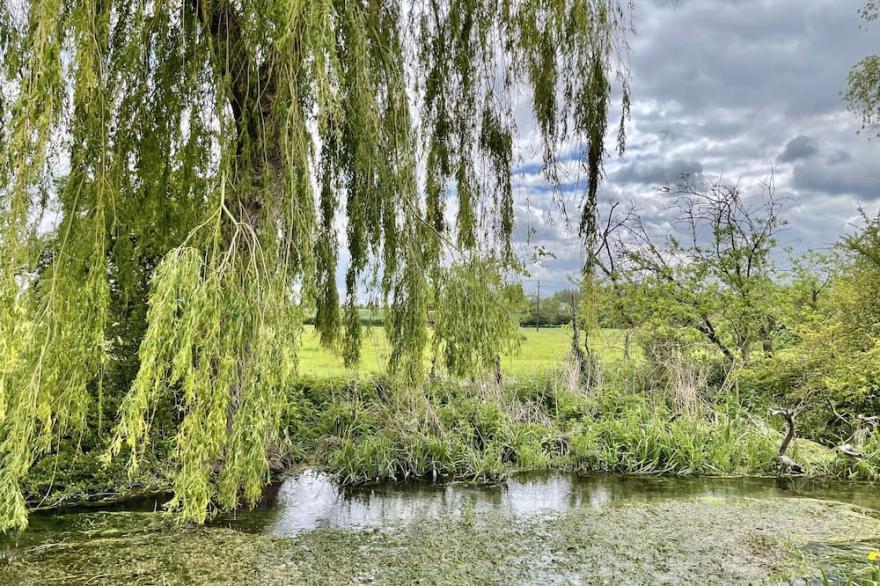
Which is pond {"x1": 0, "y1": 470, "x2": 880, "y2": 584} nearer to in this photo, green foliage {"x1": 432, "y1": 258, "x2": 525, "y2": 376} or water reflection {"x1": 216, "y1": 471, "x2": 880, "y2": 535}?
water reflection {"x1": 216, "y1": 471, "x2": 880, "y2": 535}

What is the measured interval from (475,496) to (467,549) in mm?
1272

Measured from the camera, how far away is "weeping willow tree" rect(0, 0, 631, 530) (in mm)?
2320

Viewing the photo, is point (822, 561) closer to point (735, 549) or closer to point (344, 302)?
point (735, 549)

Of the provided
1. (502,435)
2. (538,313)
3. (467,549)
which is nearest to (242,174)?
(467,549)

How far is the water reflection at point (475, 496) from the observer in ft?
13.2

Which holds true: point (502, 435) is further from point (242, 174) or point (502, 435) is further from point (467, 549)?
point (242, 174)

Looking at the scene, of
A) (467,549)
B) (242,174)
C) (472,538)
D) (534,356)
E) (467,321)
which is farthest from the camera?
(534,356)

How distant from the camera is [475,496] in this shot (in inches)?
182

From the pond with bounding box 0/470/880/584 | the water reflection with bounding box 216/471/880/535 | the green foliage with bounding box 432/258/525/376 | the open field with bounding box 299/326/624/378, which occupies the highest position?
the green foliage with bounding box 432/258/525/376

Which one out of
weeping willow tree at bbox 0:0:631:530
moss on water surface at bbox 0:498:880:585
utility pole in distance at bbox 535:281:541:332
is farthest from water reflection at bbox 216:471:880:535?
utility pole in distance at bbox 535:281:541:332

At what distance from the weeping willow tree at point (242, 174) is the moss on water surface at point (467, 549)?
468 millimetres

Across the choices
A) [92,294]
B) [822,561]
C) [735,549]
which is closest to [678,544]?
[735,549]

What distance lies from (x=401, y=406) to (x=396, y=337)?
249 cm

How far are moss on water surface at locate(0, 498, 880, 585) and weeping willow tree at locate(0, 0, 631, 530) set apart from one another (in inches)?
18.4
